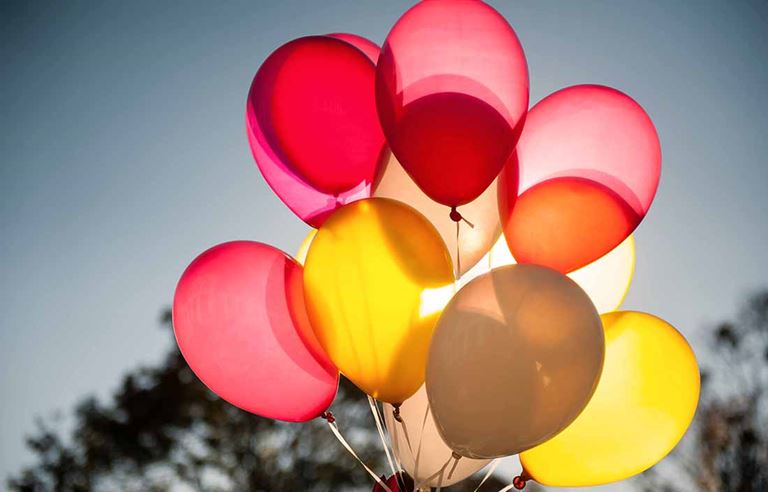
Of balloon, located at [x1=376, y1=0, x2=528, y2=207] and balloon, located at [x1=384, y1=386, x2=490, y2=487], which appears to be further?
balloon, located at [x1=384, y1=386, x2=490, y2=487]

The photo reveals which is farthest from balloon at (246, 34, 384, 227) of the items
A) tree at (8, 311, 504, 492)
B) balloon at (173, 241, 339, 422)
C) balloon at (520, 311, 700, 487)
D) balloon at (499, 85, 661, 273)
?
tree at (8, 311, 504, 492)

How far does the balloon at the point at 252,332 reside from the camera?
2004 mm

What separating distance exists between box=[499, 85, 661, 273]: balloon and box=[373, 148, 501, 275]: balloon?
0.07m

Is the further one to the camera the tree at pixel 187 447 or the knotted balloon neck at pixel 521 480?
the tree at pixel 187 447

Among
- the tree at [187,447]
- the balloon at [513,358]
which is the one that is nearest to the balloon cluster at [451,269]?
the balloon at [513,358]

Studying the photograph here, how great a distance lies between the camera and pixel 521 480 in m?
2.07

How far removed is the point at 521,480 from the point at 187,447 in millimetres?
8455

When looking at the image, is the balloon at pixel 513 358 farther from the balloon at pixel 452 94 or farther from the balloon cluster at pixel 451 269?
the balloon at pixel 452 94

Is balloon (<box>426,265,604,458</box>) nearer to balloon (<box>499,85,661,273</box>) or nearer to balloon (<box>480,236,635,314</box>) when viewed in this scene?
balloon (<box>499,85,661,273</box>)

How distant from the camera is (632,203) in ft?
6.41

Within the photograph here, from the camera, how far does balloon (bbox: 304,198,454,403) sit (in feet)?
5.77

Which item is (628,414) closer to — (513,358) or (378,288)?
(513,358)

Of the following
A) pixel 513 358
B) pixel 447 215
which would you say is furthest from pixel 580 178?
pixel 513 358

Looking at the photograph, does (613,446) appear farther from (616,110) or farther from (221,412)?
(221,412)
